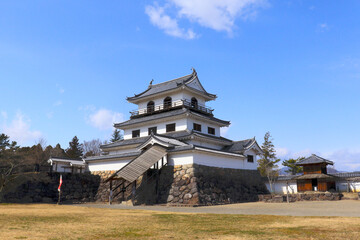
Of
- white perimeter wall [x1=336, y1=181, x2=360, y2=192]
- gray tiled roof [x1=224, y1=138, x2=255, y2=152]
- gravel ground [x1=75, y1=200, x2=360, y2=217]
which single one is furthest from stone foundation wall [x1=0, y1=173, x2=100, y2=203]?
white perimeter wall [x1=336, y1=181, x2=360, y2=192]

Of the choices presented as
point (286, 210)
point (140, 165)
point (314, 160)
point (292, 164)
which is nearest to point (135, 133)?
point (140, 165)

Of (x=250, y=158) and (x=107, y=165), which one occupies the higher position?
(x=250, y=158)

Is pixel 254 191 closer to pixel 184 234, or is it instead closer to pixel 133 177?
pixel 133 177

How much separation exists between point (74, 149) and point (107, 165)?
35.8m

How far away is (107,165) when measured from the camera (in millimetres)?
32125

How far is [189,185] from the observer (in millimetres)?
25094

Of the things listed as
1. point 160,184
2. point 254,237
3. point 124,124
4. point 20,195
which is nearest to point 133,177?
point 160,184

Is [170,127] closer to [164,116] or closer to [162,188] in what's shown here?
[164,116]

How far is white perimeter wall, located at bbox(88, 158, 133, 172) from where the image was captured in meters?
30.8

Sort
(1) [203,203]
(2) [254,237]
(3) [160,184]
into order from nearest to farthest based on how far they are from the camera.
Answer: (2) [254,237], (1) [203,203], (3) [160,184]

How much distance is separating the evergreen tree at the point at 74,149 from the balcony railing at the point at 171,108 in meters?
29.9

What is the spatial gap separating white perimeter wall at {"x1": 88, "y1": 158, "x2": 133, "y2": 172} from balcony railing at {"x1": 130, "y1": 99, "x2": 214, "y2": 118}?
8.40m

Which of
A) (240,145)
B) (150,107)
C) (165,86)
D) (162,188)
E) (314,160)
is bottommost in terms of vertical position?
(162,188)

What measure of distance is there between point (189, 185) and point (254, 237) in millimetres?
17076
